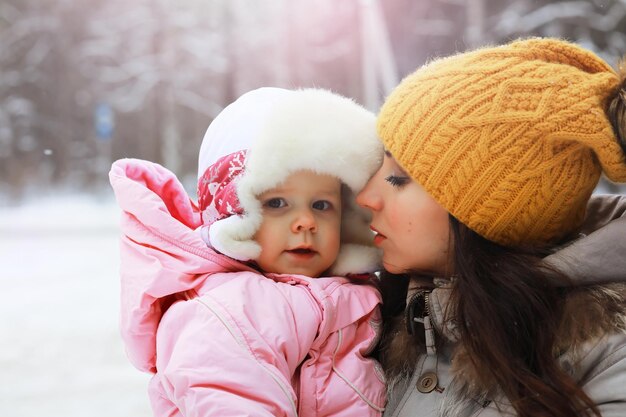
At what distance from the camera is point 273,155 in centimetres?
103

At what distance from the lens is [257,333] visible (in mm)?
907

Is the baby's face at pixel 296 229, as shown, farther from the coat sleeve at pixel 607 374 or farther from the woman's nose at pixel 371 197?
the coat sleeve at pixel 607 374

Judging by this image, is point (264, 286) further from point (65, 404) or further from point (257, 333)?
point (65, 404)

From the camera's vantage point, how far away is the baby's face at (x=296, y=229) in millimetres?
1076

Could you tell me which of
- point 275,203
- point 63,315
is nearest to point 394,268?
point 275,203

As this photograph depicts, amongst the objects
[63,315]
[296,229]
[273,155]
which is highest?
[273,155]

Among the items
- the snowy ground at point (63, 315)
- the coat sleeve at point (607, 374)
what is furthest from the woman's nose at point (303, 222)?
the snowy ground at point (63, 315)

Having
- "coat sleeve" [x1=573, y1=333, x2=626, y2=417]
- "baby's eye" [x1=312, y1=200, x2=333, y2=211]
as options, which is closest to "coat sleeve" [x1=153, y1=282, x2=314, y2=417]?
"baby's eye" [x1=312, y1=200, x2=333, y2=211]

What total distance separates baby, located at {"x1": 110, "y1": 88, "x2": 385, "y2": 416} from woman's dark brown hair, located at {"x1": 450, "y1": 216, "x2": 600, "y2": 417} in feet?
0.63

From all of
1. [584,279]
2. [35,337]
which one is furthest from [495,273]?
[35,337]

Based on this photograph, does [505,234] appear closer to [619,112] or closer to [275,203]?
[619,112]

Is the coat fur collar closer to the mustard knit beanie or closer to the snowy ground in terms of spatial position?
the mustard knit beanie

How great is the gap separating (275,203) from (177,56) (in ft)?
5.47

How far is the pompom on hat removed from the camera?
1.04 meters
